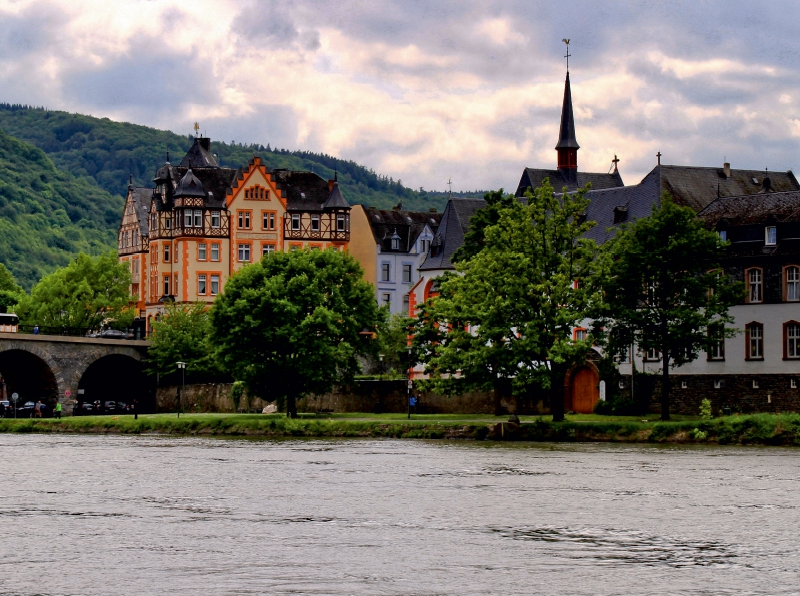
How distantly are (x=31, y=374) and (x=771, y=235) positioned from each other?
5757 cm

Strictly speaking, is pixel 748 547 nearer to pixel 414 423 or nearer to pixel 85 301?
pixel 414 423

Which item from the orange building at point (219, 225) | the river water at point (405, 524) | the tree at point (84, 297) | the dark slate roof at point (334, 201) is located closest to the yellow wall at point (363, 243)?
the dark slate roof at point (334, 201)

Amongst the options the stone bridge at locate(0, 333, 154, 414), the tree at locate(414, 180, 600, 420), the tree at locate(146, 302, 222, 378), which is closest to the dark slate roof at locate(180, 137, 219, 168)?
the stone bridge at locate(0, 333, 154, 414)

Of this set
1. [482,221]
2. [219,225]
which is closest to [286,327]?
[482,221]

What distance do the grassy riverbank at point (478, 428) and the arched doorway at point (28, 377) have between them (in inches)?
758

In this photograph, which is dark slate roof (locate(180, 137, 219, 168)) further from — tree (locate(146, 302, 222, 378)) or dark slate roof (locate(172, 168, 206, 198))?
tree (locate(146, 302, 222, 378))

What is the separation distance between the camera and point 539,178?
383ft

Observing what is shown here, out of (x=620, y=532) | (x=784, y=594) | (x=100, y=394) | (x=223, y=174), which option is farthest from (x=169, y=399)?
(x=784, y=594)

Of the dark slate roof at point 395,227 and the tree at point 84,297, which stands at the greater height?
the dark slate roof at point 395,227

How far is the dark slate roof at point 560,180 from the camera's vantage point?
11506 cm

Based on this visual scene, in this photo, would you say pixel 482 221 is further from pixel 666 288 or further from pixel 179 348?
pixel 179 348

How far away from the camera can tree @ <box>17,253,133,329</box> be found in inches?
4953

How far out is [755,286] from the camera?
77.5 meters

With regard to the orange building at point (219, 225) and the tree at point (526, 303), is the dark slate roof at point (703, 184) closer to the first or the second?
the tree at point (526, 303)
